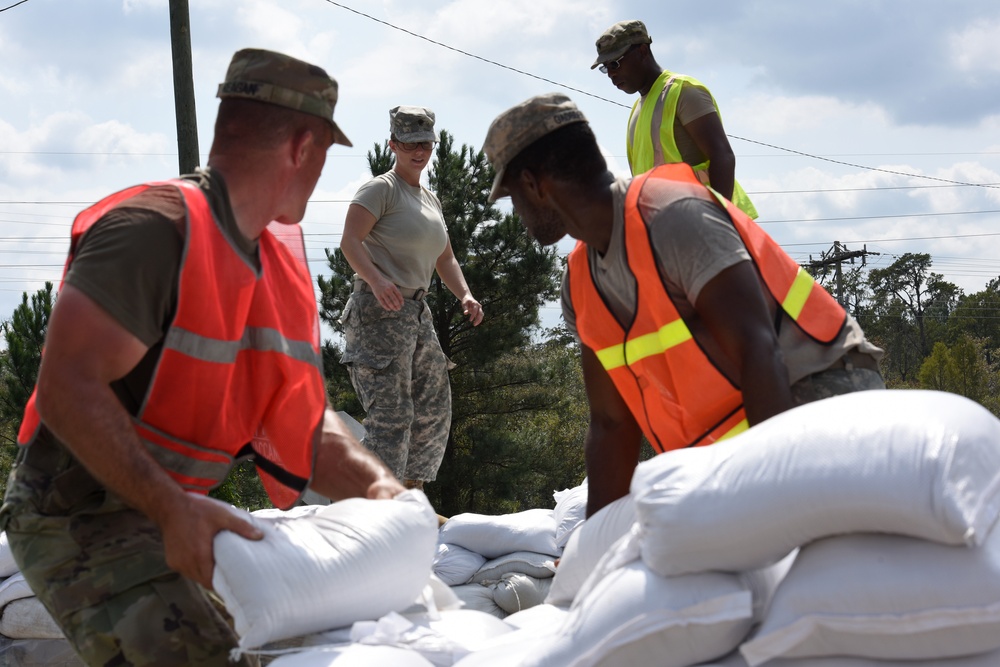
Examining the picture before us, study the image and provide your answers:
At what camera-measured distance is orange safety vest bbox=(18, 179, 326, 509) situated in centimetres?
220

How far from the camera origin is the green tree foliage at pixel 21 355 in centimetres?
1083

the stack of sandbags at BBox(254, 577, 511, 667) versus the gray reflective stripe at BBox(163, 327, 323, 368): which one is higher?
the gray reflective stripe at BBox(163, 327, 323, 368)

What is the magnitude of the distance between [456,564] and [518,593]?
14.9 inches

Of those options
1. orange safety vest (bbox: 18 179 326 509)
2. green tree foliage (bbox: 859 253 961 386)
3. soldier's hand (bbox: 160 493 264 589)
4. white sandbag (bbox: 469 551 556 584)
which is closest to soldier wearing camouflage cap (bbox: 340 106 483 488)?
white sandbag (bbox: 469 551 556 584)

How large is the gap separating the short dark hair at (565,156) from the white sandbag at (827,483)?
3.38 feet

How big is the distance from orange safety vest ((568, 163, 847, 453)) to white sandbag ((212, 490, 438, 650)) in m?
0.72

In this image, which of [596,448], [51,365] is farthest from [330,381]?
[51,365]

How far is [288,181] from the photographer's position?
2451mm

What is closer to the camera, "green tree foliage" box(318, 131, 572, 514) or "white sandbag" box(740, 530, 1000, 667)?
"white sandbag" box(740, 530, 1000, 667)

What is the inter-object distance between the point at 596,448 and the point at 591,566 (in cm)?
66

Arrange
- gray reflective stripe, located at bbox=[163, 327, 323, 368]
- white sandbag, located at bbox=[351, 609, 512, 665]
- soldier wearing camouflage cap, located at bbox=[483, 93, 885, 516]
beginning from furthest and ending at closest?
soldier wearing camouflage cap, located at bbox=[483, 93, 885, 516] → gray reflective stripe, located at bbox=[163, 327, 323, 368] → white sandbag, located at bbox=[351, 609, 512, 665]

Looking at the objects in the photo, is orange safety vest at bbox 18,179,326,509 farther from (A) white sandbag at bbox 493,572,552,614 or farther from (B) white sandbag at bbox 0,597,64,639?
(B) white sandbag at bbox 0,597,64,639

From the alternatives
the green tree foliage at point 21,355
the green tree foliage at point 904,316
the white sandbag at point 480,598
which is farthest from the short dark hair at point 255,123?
the green tree foliage at point 904,316

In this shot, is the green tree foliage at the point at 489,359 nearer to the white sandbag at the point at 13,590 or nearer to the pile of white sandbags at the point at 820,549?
the white sandbag at the point at 13,590
